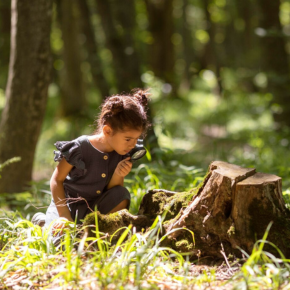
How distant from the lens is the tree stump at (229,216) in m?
2.70

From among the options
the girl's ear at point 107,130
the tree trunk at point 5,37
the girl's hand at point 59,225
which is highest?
the tree trunk at point 5,37

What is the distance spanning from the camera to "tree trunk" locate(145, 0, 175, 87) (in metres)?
15.5

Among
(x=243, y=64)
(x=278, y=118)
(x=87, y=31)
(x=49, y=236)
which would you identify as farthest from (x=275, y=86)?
(x=243, y=64)

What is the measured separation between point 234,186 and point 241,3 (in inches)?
588

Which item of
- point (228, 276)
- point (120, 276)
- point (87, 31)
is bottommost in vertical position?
point (228, 276)

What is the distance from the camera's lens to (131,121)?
3002mm

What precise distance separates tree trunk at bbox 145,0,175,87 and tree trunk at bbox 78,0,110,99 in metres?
5.75

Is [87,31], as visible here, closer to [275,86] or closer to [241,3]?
[275,86]

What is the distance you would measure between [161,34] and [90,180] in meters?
13.5

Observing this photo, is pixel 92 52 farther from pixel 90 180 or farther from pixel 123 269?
pixel 123 269

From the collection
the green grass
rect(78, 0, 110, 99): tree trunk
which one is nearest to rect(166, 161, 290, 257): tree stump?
the green grass

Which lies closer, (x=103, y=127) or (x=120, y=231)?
(x=120, y=231)

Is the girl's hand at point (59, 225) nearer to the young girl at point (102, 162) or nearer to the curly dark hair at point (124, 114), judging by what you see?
the young girl at point (102, 162)

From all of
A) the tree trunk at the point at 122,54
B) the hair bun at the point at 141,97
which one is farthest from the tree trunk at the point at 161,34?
the hair bun at the point at 141,97
